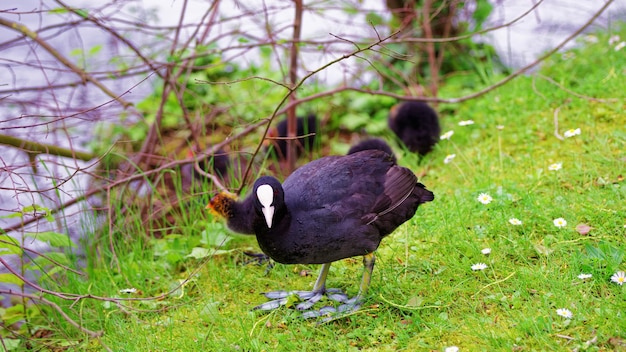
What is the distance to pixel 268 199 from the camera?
2.70 metres

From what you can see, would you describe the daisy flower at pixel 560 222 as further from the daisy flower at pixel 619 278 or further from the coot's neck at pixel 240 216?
the coot's neck at pixel 240 216

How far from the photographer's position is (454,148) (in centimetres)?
466

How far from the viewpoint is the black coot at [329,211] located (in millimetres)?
2783

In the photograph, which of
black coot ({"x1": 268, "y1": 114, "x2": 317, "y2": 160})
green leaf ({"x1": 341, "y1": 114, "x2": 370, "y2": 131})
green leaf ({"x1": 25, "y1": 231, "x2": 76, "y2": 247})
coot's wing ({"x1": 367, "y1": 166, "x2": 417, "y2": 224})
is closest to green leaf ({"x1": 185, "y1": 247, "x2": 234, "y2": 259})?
green leaf ({"x1": 25, "y1": 231, "x2": 76, "y2": 247})

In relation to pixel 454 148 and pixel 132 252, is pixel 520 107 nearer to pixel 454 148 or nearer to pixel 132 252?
pixel 454 148

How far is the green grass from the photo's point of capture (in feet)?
8.77

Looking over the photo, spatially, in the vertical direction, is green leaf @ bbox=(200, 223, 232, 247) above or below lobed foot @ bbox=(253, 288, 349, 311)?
above

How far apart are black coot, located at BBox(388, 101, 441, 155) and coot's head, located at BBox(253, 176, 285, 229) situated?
2069mm

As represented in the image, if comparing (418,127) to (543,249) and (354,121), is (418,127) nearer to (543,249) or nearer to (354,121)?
(354,121)

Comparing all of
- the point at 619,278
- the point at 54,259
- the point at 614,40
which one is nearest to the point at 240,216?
the point at 54,259

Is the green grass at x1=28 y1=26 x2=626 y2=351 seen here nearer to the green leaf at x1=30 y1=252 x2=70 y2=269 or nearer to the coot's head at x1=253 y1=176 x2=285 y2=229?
the green leaf at x1=30 y1=252 x2=70 y2=269

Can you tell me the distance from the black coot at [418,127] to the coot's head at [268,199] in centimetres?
A: 207

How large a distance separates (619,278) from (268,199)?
1.50 meters

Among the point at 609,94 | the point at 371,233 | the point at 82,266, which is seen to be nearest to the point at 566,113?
the point at 609,94
